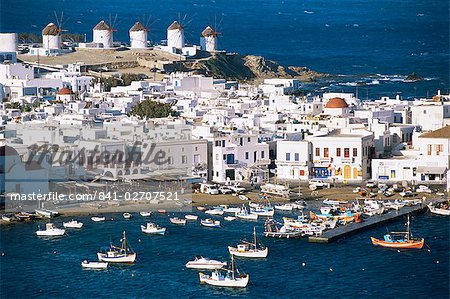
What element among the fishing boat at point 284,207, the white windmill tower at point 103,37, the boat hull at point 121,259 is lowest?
the boat hull at point 121,259

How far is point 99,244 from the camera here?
117 feet

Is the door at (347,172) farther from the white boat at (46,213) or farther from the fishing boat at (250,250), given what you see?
the white boat at (46,213)

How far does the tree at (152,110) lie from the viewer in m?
50.9

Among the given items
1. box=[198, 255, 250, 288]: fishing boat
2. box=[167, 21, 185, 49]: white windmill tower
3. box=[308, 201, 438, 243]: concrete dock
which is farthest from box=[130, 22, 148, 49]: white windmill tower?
box=[198, 255, 250, 288]: fishing boat

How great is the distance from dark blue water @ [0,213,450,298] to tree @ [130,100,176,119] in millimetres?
13097

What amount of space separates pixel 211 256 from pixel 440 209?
24.6ft

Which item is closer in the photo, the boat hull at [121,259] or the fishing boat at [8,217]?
the boat hull at [121,259]

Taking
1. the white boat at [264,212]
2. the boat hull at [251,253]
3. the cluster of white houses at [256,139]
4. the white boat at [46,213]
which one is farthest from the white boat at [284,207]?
the white boat at [46,213]

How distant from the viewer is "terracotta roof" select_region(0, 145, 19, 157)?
40938 mm

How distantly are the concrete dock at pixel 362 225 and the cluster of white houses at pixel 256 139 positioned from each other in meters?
3.68

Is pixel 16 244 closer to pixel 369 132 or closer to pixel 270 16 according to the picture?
pixel 369 132

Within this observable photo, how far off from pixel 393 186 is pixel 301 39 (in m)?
73.0

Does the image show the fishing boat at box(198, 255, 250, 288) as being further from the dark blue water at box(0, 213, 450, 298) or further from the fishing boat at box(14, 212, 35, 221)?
the fishing boat at box(14, 212, 35, 221)

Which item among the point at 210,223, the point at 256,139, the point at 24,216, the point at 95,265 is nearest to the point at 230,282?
the point at 95,265
